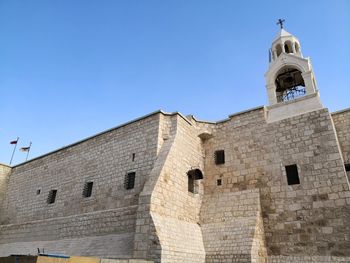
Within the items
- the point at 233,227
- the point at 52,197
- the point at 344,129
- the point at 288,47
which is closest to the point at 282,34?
the point at 288,47

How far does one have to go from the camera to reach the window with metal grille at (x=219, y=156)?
11.4m

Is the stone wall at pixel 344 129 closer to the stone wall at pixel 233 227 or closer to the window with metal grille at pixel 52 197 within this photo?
the stone wall at pixel 233 227

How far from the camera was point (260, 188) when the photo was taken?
32.2 ft

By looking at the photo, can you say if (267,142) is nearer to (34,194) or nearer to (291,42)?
(291,42)

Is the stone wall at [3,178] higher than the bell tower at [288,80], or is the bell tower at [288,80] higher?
the bell tower at [288,80]

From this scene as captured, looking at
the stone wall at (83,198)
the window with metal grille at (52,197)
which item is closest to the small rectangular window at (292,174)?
the stone wall at (83,198)

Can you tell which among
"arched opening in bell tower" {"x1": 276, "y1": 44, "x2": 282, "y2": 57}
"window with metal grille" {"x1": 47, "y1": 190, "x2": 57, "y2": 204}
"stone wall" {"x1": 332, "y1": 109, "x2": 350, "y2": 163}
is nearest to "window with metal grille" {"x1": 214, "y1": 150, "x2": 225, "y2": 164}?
"stone wall" {"x1": 332, "y1": 109, "x2": 350, "y2": 163}

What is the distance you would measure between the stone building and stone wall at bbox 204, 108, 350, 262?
3 centimetres

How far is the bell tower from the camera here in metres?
10.6

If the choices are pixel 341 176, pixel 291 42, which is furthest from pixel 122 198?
pixel 291 42

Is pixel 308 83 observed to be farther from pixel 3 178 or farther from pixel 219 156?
pixel 3 178

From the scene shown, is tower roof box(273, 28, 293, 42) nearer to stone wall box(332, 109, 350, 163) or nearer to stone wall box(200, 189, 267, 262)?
stone wall box(332, 109, 350, 163)

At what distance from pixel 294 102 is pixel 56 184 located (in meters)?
11.8

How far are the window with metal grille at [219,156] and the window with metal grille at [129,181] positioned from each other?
12.0 feet
